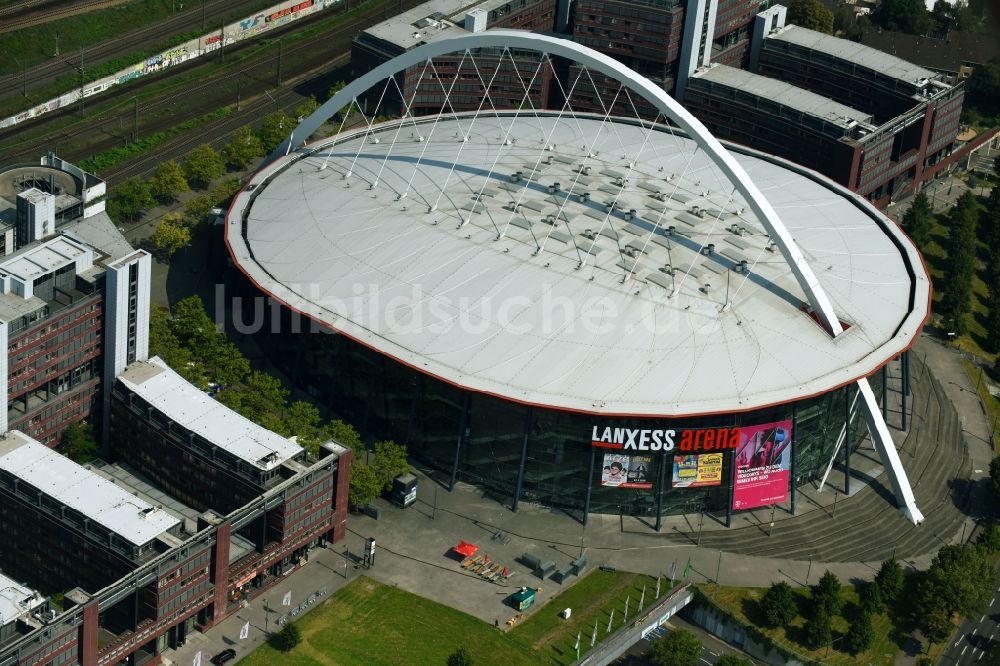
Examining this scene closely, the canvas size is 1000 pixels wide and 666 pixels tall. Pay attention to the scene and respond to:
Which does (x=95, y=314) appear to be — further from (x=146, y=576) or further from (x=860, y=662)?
(x=860, y=662)

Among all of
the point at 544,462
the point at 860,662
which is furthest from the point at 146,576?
the point at 860,662

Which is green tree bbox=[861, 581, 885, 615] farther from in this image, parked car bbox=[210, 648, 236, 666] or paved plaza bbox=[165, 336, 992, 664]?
parked car bbox=[210, 648, 236, 666]

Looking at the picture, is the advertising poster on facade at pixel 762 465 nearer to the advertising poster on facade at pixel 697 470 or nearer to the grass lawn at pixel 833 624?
the advertising poster on facade at pixel 697 470

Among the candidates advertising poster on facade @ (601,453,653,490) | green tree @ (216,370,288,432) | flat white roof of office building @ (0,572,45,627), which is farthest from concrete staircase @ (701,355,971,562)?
flat white roof of office building @ (0,572,45,627)

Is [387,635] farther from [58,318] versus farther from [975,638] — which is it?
[975,638]

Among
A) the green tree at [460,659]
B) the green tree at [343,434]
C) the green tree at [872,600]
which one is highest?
the green tree at [343,434]

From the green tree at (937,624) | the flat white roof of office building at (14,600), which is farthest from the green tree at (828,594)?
the flat white roof of office building at (14,600)

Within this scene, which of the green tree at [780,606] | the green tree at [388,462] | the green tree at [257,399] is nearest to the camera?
the green tree at [780,606]

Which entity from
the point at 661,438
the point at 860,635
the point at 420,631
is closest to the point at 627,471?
the point at 661,438
